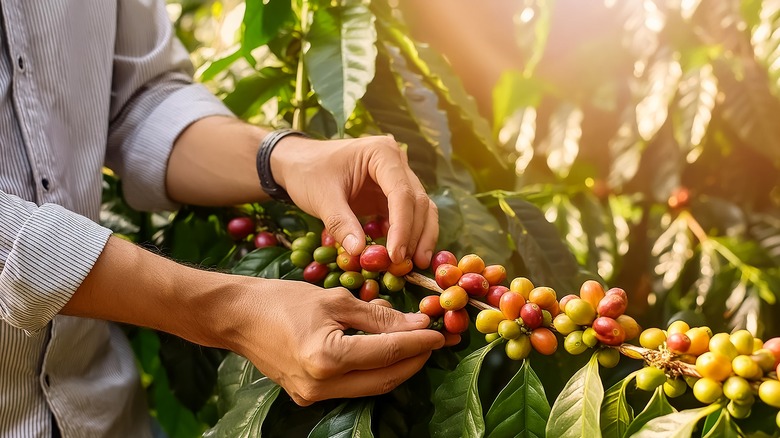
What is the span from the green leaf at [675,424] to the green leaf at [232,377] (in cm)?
46

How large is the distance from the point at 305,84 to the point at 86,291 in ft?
1.50

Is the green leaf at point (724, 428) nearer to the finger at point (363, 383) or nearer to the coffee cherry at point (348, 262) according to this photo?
the finger at point (363, 383)

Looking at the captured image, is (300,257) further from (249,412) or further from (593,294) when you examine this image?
(593,294)

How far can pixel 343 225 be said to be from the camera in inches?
28.2

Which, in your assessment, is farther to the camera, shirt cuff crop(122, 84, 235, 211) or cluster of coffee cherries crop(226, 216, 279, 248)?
shirt cuff crop(122, 84, 235, 211)

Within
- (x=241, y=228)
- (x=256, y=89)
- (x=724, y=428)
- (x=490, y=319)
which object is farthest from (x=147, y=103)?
(x=724, y=428)

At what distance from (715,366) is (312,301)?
337 millimetres

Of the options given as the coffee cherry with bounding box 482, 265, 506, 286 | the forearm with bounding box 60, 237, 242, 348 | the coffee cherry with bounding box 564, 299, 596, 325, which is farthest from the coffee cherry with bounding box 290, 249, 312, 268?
the coffee cherry with bounding box 564, 299, 596, 325

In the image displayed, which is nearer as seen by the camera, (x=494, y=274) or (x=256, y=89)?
Answer: (x=494, y=274)

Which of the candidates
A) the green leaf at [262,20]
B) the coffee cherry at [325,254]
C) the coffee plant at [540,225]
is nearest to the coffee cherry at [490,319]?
the coffee plant at [540,225]

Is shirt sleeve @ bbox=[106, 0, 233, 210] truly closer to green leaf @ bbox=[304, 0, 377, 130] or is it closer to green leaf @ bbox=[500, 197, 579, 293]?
green leaf @ bbox=[304, 0, 377, 130]

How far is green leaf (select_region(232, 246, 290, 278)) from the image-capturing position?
83cm

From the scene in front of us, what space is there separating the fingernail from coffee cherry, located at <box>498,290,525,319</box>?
0.17 m

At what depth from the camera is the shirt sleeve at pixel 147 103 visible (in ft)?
3.35
